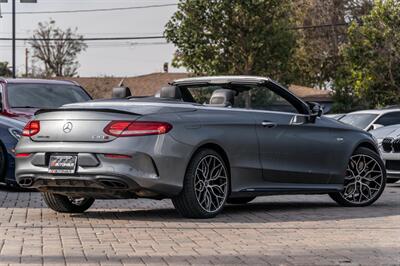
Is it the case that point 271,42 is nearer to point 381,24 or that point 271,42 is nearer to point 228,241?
point 381,24

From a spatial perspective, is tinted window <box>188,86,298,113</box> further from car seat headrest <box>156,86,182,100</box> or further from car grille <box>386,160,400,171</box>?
car grille <box>386,160,400,171</box>

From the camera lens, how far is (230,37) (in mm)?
49625

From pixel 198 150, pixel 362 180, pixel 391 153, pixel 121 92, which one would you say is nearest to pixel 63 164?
pixel 198 150

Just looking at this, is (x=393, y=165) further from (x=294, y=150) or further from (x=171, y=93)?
(x=171, y=93)

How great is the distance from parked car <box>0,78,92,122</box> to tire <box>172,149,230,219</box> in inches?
218

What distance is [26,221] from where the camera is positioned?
10.0 m

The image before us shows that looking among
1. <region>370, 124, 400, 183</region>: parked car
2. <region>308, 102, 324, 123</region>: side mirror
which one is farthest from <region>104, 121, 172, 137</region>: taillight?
<region>370, 124, 400, 183</region>: parked car

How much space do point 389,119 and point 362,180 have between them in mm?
10729

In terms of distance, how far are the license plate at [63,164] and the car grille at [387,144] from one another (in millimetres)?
7493

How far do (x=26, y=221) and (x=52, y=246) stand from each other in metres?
2.00

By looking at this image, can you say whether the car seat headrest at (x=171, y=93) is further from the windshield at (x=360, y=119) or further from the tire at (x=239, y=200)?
the windshield at (x=360, y=119)

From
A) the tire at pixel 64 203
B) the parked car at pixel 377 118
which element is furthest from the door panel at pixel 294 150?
the parked car at pixel 377 118

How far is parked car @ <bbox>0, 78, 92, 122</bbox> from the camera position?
1533 cm

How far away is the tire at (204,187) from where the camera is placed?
997cm
